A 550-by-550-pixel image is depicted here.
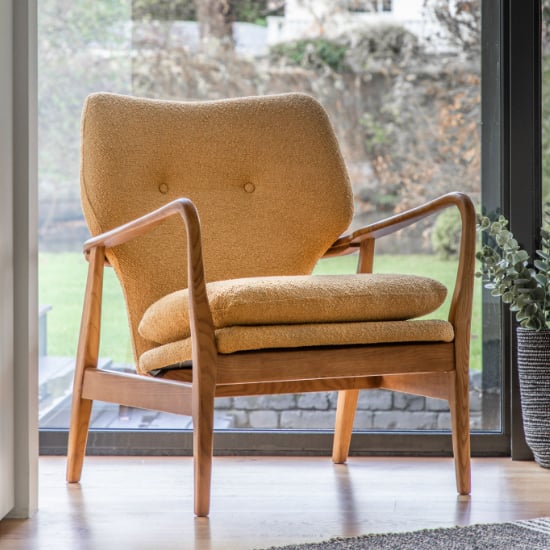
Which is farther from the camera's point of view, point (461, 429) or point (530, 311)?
point (530, 311)

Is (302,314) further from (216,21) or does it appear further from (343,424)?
(216,21)

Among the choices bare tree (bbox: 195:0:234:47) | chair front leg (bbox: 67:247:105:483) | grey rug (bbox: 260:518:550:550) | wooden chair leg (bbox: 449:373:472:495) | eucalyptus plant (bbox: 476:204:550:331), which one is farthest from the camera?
bare tree (bbox: 195:0:234:47)

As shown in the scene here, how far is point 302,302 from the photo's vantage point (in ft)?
5.47

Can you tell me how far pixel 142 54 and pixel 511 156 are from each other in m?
1.07

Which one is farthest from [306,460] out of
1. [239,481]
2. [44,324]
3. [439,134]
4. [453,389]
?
[439,134]

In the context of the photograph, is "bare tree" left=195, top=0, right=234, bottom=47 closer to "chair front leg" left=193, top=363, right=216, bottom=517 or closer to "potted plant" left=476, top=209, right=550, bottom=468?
"potted plant" left=476, top=209, right=550, bottom=468

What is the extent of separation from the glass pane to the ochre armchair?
22 centimetres

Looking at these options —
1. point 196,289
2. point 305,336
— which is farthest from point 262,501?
point 196,289

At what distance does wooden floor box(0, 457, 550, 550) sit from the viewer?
1574 millimetres

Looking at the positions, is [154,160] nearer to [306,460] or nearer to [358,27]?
[358,27]

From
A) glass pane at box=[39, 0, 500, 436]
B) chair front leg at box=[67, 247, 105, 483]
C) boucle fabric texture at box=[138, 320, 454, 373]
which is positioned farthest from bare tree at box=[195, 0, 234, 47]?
boucle fabric texture at box=[138, 320, 454, 373]

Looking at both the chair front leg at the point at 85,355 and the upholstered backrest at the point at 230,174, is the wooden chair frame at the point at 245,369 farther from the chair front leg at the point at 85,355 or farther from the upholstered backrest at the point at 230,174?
the upholstered backrest at the point at 230,174

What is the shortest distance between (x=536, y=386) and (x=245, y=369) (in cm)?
88

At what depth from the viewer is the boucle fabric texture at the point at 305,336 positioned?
1.63 m
